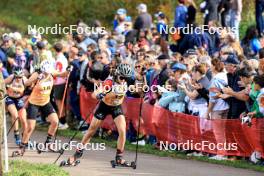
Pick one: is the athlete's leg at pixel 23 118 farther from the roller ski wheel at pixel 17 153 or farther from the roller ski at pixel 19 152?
the roller ski wheel at pixel 17 153

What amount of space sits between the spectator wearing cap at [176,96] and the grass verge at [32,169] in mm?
3407

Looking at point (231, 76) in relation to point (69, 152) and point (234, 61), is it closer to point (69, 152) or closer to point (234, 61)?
point (234, 61)

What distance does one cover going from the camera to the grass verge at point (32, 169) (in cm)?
1516

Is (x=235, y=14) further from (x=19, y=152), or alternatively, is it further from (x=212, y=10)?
(x=19, y=152)

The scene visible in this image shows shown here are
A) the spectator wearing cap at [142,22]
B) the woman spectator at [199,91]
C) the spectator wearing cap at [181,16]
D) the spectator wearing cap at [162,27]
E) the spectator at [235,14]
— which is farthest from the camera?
the spectator wearing cap at [142,22]

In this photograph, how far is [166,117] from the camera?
60.8 ft

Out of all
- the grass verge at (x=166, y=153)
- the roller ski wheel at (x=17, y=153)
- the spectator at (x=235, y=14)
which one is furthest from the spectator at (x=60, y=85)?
the spectator at (x=235, y=14)

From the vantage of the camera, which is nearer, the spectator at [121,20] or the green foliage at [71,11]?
the spectator at [121,20]

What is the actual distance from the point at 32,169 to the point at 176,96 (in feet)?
13.2

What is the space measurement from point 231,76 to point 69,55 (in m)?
6.58

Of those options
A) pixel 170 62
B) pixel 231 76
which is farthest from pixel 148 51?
pixel 231 76

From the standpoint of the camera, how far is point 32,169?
619 inches

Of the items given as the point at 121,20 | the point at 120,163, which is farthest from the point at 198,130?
the point at 121,20

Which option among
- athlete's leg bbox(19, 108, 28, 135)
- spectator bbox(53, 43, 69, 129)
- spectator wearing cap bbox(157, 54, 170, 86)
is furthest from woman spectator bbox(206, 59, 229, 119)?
spectator bbox(53, 43, 69, 129)
